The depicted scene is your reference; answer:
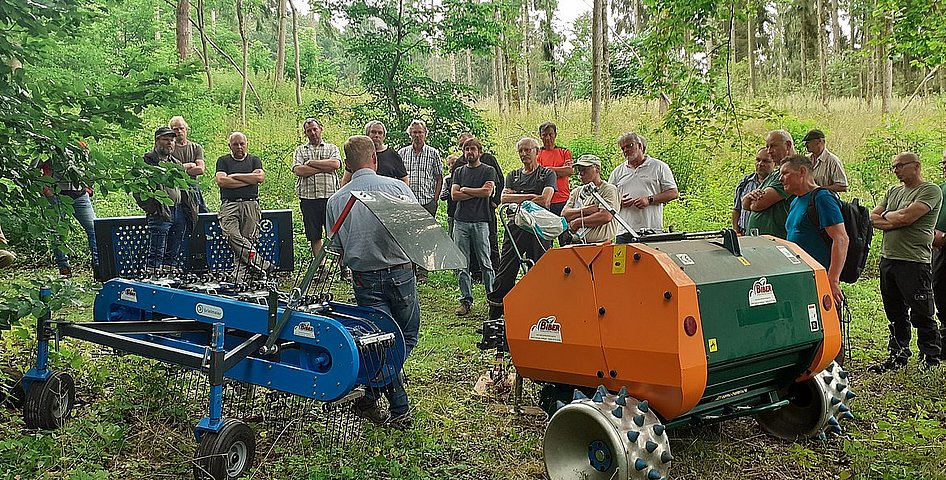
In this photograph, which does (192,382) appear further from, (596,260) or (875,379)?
(875,379)

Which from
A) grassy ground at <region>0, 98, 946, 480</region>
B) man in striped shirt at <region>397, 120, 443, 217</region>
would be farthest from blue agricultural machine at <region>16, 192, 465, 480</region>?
man in striped shirt at <region>397, 120, 443, 217</region>

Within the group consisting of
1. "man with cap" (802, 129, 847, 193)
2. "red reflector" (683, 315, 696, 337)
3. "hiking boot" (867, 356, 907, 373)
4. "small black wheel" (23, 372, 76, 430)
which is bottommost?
"hiking boot" (867, 356, 907, 373)

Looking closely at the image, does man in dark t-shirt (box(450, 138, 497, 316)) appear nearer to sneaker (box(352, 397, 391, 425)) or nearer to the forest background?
the forest background

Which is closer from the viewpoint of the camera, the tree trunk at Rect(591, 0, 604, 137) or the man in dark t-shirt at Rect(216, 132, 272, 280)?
the man in dark t-shirt at Rect(216, 132, 272, 280)

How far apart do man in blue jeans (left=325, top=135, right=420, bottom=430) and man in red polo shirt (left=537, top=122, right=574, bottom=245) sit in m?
3.96

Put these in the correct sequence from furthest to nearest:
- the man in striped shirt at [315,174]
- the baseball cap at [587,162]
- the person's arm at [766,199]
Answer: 1. the man in striped shirt at [315,174]
2. the baseball cap at [587,162]
3. the person's arm at [766,199]

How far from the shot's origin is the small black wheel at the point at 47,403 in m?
4.87

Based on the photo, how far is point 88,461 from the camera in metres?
4.47

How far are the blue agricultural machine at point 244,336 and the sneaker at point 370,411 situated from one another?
176mm

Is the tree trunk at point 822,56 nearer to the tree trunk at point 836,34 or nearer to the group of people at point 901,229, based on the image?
the tree trunk at point 836,34

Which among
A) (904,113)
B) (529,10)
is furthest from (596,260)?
(529,10)

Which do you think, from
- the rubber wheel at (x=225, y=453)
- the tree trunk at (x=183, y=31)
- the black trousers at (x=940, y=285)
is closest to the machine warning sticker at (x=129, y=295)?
the rubber wheel at (x=225, y=453)

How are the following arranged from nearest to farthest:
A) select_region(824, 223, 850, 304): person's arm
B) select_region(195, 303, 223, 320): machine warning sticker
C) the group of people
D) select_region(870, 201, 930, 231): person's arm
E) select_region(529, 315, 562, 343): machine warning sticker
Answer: select_region(529, 315, 562, 343): machine warning sticker, select_region(195, 303, 223, 320): machine warning sticker, select_region(824, 223, 850, 304): person's arm, the group of people, select_region(870, 201, 930, 231): person's arm

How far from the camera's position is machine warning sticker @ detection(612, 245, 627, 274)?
14.0 ft
